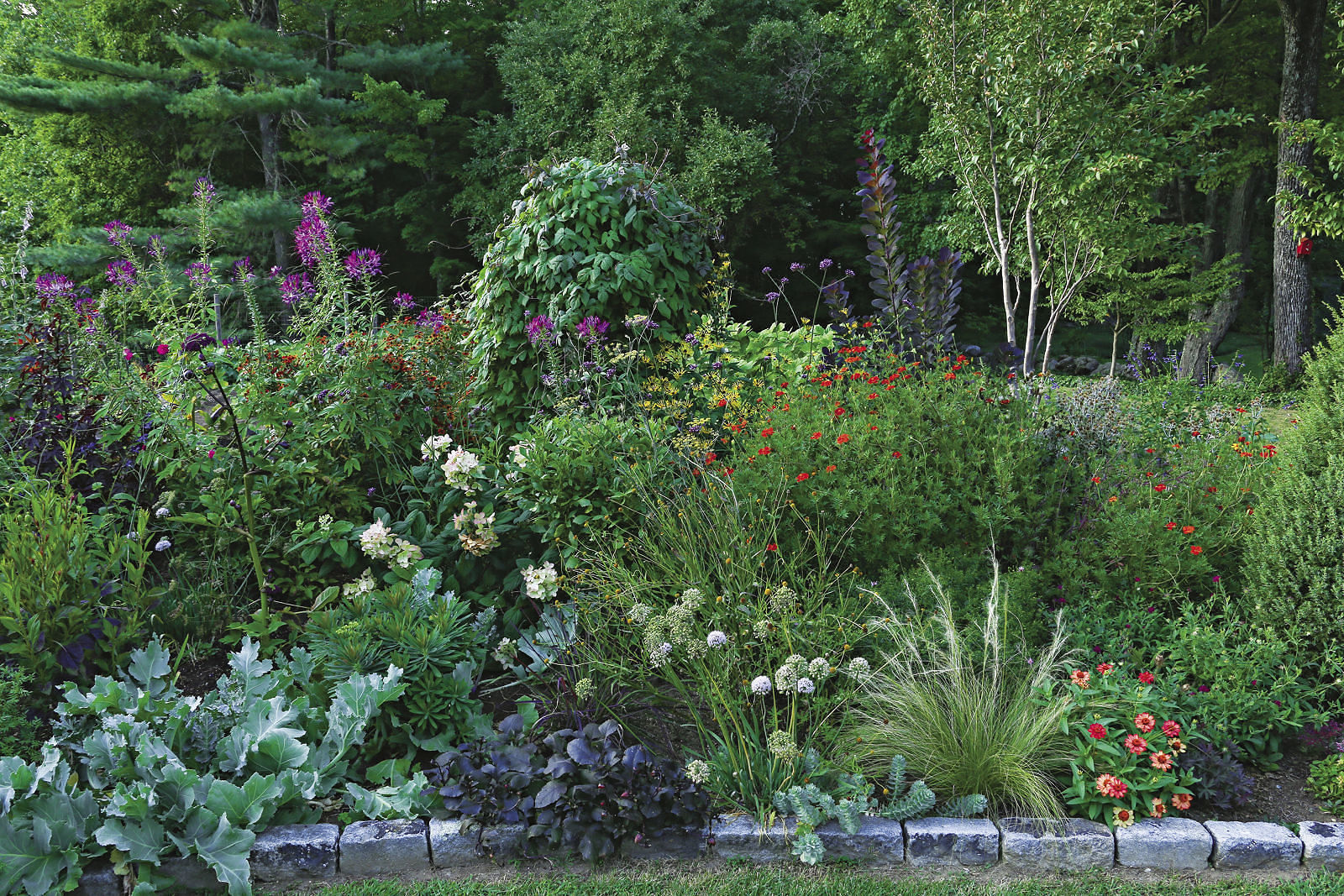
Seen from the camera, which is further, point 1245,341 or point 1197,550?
point 1245,341

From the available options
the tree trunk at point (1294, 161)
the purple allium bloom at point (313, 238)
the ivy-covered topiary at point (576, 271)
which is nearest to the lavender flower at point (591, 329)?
the ivy-covered topiary at point (576, 271)

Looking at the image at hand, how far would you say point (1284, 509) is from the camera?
3188mm

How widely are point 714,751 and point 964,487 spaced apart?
157 cm

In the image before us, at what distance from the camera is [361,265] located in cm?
459

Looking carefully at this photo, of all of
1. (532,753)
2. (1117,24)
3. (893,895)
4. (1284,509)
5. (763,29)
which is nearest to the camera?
(893,895)

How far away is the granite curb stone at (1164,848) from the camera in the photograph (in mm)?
2580

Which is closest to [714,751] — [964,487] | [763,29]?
[964,487]

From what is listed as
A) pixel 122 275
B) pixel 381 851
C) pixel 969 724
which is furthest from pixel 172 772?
pixel 122 275

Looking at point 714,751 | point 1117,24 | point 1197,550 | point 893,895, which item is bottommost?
point 893,895

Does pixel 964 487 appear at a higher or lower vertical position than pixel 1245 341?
lower

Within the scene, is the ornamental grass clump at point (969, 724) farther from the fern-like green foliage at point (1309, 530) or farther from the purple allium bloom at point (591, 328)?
the purple allium bloom at point (591, 328)

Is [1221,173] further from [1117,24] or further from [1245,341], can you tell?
[1245,341]

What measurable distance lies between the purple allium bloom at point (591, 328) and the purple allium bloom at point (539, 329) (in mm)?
171

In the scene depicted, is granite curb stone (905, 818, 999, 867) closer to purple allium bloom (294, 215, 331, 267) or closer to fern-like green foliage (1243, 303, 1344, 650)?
fern-like green foliage (1243, 303, 1344, 650)
